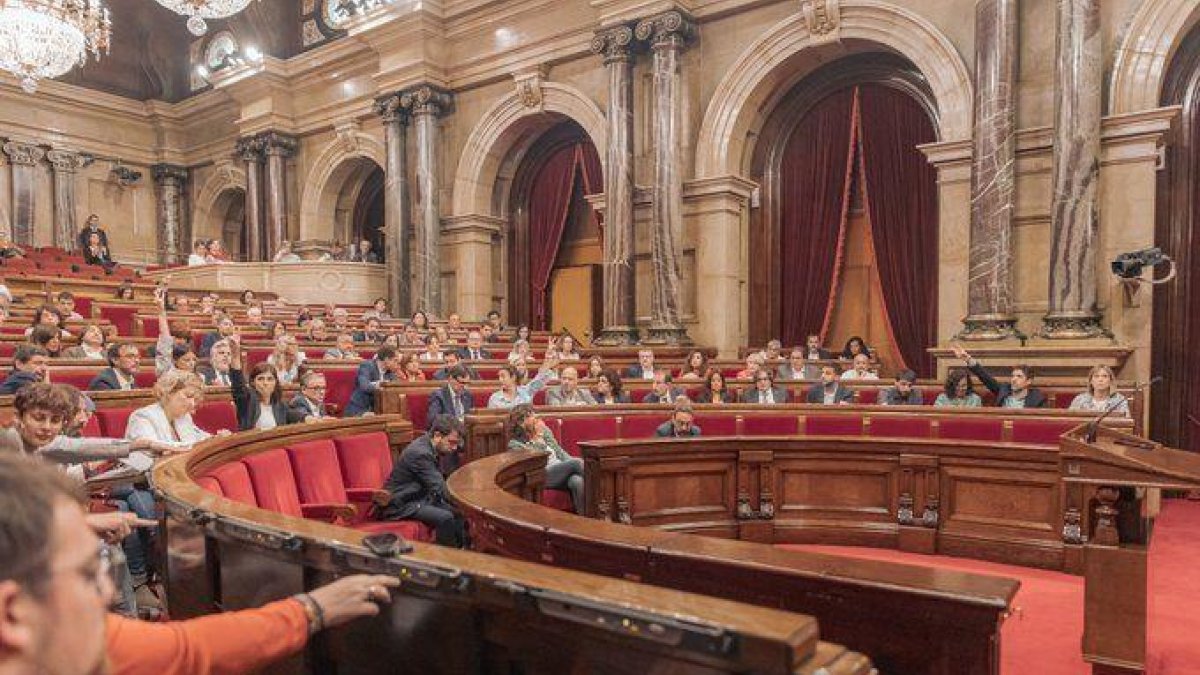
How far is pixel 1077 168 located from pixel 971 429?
345cm

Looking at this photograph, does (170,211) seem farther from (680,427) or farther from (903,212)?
(680,427)

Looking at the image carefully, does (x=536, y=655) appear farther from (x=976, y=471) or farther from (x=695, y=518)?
(x=976, y=471)

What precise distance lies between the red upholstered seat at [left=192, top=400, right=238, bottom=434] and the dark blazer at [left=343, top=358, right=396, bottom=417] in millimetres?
1061

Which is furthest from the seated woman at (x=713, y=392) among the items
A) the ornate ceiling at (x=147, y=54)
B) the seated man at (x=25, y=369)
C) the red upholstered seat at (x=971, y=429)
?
the ornate ceiling at (x=147, y=54)

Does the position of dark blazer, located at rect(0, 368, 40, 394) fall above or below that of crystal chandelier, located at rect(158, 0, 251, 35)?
below

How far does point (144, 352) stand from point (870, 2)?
309 inches

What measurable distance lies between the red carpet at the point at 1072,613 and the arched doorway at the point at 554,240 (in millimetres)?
8402

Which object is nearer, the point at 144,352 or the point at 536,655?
the point at 536,655

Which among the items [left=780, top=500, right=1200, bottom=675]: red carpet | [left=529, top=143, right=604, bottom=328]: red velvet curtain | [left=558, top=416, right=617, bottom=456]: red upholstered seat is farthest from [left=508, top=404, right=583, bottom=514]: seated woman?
[left=529, top=143, right=604, bottom=328]: red velvet curtain

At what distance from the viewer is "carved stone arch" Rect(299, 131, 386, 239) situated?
13.3 m

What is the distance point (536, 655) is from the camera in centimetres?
119

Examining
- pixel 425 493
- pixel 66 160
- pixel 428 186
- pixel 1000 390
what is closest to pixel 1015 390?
pixel 1000 390

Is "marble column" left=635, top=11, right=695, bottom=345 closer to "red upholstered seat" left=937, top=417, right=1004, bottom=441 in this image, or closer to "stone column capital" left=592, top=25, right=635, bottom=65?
"stone column capital" left=592, top=25, right=635, bottom=65

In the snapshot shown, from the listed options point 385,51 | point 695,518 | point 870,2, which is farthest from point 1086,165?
point 385,51
